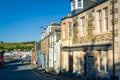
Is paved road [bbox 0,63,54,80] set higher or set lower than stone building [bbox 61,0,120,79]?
lower

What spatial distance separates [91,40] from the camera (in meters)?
32.3

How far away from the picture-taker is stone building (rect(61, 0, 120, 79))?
90.4 feet

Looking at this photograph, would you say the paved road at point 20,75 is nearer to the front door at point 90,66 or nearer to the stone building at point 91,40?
the stone building at point 91,40

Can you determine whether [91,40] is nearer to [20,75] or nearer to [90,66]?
[90,66]

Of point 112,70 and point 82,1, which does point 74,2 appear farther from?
point 112,70

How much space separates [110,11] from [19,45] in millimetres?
138313

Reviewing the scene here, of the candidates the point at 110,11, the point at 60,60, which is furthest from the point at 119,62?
the point at 60,60

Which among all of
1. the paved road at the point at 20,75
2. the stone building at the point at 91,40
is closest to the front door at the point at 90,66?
the stone building at the point at 91,40

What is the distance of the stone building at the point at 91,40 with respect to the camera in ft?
90.4

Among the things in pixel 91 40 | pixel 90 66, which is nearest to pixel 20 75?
pixel 90 66

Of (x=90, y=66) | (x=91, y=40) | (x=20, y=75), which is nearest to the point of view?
(x=91, y=40)

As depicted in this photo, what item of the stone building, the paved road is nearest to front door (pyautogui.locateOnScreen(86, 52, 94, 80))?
the stone building

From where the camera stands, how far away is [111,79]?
27391mm

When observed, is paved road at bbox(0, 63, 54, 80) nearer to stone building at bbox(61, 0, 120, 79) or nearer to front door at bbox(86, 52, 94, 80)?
stone building at bbox(61, 0, 120, 79)
